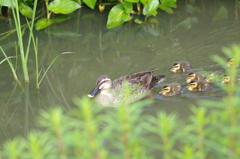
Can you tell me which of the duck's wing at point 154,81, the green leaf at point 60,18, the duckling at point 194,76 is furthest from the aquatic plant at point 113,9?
the duckling at point 194,76

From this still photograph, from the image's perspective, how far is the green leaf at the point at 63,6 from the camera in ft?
21.2

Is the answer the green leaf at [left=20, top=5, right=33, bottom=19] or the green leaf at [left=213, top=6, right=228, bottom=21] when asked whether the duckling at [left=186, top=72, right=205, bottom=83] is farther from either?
the green leaf at [left=20, top=5, right=33, bottom=19]

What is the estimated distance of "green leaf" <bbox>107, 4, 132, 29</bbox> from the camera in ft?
21.1

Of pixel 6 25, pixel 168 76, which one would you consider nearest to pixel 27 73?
pixel 168 76

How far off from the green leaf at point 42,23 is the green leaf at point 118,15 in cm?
103

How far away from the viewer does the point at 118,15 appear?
646cm

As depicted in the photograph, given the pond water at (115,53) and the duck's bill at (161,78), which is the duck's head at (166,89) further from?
the duck's bill at (161,78)

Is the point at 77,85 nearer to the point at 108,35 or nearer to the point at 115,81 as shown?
the point at 115,81

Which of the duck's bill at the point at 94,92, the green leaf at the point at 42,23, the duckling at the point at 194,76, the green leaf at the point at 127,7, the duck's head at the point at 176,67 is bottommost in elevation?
the duck's bill at the point at 94,92

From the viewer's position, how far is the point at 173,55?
560 cm

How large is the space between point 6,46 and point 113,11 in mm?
1790

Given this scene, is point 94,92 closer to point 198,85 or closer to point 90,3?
point 198,85

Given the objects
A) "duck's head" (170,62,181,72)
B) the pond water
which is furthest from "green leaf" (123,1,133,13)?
"duck's head" (170,62,181,72)

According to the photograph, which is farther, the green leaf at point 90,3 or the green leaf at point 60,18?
the green leaf at point 60,18
